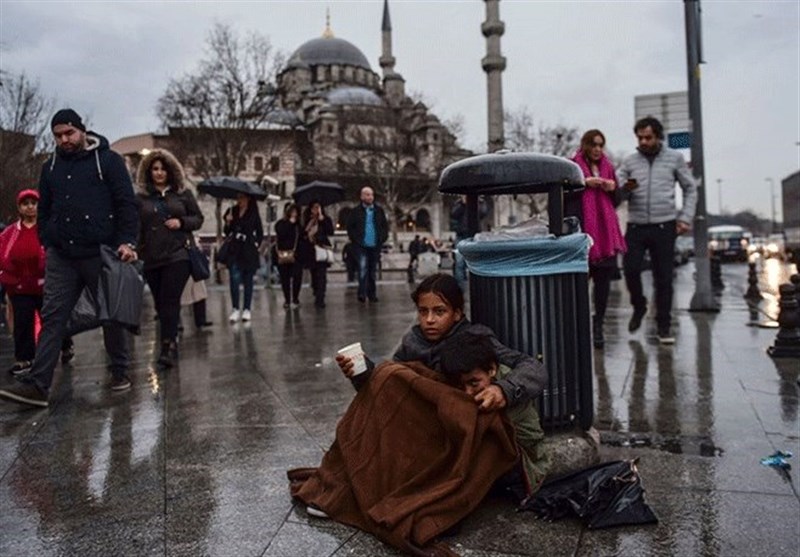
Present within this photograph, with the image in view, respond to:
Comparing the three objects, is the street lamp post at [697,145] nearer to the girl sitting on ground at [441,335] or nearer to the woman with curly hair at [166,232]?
the woman with curly hair at [166,232]

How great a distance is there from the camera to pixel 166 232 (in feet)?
22.3

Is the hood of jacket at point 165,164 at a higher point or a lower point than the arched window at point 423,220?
lower

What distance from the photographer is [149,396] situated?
5.24 metres

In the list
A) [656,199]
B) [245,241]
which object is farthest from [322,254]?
[656,199]

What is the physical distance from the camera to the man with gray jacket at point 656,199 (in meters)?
6.77

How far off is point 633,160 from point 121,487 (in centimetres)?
560

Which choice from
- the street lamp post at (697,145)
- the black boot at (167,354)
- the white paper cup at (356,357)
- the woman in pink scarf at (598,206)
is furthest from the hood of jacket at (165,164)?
the street lamp post at (697,145)

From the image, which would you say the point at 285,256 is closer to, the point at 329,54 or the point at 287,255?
the point at 287,255

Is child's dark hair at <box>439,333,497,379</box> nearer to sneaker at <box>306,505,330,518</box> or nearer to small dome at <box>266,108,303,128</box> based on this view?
sneaker at <box>306,505,330,518</box>

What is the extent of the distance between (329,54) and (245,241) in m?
98.6

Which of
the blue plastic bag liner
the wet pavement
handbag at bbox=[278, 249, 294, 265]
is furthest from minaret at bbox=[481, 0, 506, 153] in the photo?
the blue plastic bag liner

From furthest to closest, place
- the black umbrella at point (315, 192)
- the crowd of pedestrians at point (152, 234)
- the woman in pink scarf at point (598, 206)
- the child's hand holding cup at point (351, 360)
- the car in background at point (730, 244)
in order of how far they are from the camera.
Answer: the car in background at point (730, 244), the black umbrella at point (315, 192), the woman in pink scarf at point (598, 206), the crowd of pedestrians at point (152, 234), the child's hand holding cup at point (351, 360)

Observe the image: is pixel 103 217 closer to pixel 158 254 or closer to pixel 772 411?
pixel 158 254

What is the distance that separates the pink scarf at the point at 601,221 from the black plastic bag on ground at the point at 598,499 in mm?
3889
